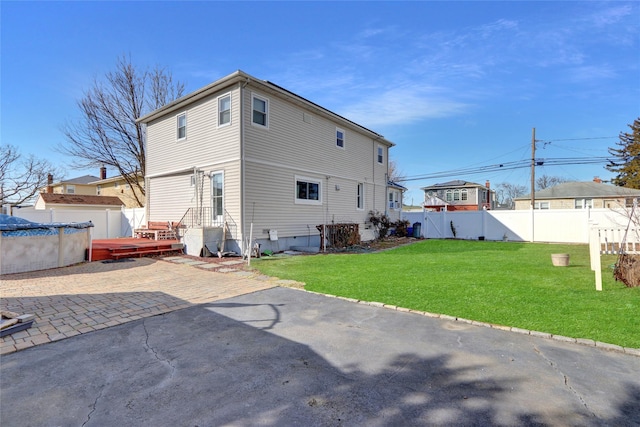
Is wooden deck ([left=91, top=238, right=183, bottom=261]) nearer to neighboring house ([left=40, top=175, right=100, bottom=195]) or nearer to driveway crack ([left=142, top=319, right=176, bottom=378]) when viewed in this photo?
driveway crack ([left=142, top=319, right=176, bottom=378])

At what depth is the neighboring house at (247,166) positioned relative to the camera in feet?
35.9

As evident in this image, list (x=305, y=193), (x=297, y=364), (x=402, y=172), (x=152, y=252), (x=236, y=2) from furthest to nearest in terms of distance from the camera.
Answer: (x=402, y=172) → (x=305, y=193) → (x=152, y=252) → (x=236, y=2) → (x=297, y=364)

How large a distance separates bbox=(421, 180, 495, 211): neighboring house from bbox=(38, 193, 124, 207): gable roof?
→ 35.6 metres

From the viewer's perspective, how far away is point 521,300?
501 cm

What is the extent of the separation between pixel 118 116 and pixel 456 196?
38790 mm

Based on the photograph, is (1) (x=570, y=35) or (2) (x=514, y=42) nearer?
(1) (x=570, y=35)

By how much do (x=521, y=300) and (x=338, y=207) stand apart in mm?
10579

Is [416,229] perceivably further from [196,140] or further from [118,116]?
[118,116]

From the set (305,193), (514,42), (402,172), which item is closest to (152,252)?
(305,193)

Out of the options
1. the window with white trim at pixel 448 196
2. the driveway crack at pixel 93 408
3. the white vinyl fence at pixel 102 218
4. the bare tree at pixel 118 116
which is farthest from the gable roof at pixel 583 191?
the driveway crack at pixel 93 408

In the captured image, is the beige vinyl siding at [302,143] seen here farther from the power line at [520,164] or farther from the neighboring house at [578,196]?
the neighboring house at [578,196]

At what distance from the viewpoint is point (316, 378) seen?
2.75 metres

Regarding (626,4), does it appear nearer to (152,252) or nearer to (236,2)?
(236,2)

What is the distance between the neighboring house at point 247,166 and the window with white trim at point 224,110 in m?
0.04
